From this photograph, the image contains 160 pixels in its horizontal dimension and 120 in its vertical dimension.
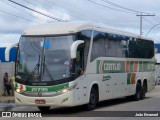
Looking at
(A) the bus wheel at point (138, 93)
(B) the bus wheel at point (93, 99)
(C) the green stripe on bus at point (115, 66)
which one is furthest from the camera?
(A) the bus wheel at point (138, 93)

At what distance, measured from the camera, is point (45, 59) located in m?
16.7

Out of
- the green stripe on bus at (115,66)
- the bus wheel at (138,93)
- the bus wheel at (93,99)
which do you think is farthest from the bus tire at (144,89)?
the bus wheel at (93,99)

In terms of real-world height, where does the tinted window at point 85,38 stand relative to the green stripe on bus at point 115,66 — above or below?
above

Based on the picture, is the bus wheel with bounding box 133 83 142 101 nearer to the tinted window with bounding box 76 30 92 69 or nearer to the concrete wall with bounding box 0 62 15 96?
the tinted window with bounding box 76 30 92 69

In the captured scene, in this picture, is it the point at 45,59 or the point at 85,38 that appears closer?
the point at 45,59

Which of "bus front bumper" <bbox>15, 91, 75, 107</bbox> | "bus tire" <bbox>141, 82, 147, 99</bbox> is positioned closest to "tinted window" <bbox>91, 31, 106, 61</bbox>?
"bus front bumper" <bbox>15, 91, 75, 107</bbox>

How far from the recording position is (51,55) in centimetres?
1672

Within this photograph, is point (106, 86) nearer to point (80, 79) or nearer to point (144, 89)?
point (80, 79)

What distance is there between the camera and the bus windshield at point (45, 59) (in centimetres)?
1647

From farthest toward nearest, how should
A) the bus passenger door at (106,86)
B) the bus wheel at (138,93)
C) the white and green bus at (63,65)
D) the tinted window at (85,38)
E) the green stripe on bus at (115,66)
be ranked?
the bus wheel at (138,93), the bus passenger door at (106,86), the green stripe on bus at (115,66), the tinted window at (85,38), the white and green bus at (63,65)

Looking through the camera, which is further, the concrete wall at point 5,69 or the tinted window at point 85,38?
the concrete wall at point 5,69

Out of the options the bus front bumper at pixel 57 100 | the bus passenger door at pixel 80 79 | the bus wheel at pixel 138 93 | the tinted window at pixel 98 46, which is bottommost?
the bus wheel at pixel 138 93

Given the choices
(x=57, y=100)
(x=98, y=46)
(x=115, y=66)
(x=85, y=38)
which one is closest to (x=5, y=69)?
(x=115, y=66)

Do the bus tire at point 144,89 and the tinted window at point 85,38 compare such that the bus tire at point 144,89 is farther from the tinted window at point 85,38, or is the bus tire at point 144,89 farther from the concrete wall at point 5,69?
the concrete wall at point 5,69
